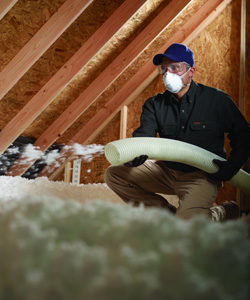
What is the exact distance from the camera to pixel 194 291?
42 cm

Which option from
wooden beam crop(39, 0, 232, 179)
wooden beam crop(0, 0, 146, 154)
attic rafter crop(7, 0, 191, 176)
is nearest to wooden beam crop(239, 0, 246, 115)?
wooden beam crop(39, 0, 232, 179)

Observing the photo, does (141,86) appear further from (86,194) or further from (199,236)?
(199,236)

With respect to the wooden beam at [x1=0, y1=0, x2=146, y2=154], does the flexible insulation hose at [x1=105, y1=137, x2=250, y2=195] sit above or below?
below

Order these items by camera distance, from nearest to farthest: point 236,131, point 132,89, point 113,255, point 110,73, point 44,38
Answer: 1. point 113,255
2. point 236,131
3. point 44,38
4. point 110,73
5. point 132,89

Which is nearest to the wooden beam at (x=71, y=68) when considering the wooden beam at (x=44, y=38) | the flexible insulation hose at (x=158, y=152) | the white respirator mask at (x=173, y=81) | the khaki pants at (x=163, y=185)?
the wooden beam at (x=44, y=38)

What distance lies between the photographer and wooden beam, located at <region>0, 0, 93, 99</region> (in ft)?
7.77

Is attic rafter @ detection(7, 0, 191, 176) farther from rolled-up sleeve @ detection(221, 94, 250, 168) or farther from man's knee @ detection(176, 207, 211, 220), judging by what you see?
man's knee @ detection(176, 207, 211, 220)

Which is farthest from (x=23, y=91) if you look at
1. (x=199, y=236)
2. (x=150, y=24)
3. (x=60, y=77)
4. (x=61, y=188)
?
(x=199, y=236)

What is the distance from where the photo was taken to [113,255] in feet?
1.55

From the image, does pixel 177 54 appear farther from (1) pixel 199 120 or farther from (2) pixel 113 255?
(2) pixel 113 255

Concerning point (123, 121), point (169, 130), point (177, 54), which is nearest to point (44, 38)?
point (177, 54)

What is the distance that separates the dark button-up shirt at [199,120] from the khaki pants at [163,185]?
0.24ft

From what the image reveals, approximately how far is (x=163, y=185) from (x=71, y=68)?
139 centimetres

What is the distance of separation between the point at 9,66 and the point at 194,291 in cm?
239
